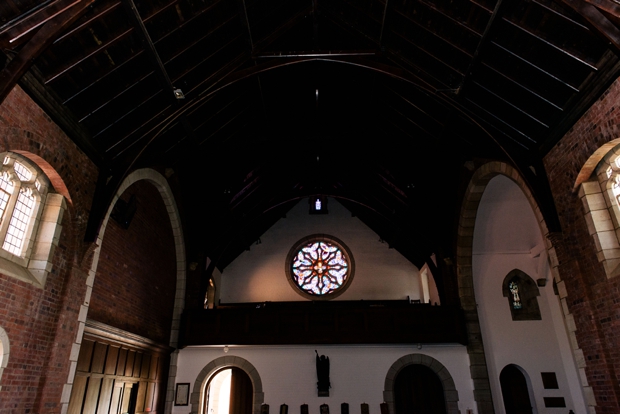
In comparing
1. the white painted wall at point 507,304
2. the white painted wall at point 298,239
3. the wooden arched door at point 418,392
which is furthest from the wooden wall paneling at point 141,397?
the white painted wall at point 507,304

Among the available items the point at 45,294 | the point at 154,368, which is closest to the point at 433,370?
the point at 154,368

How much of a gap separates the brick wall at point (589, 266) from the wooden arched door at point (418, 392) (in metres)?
4.51

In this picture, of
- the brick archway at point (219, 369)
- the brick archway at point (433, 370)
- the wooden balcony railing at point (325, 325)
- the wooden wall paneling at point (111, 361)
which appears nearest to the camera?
the wooden wall paneling at point (111, 361)

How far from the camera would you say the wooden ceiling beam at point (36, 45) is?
3.70 metres

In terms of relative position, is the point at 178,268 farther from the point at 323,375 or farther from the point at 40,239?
the point at 40,239

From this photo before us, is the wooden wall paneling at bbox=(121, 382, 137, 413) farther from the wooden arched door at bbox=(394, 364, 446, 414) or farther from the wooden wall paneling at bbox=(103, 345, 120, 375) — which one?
the wooden arched door at bbox=(394, 364, 446, 414)

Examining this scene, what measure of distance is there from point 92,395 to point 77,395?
0.45 m

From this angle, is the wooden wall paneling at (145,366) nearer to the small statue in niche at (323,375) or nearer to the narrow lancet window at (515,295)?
the small statue in niche at (323,375)

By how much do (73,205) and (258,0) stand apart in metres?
4.19

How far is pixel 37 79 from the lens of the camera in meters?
4.57

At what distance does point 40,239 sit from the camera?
518 cm

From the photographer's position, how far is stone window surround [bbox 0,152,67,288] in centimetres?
478

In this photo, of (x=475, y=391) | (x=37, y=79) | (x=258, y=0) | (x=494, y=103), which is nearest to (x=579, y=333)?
(x=494, y=103)

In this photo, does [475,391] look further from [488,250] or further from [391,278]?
[391,278]
